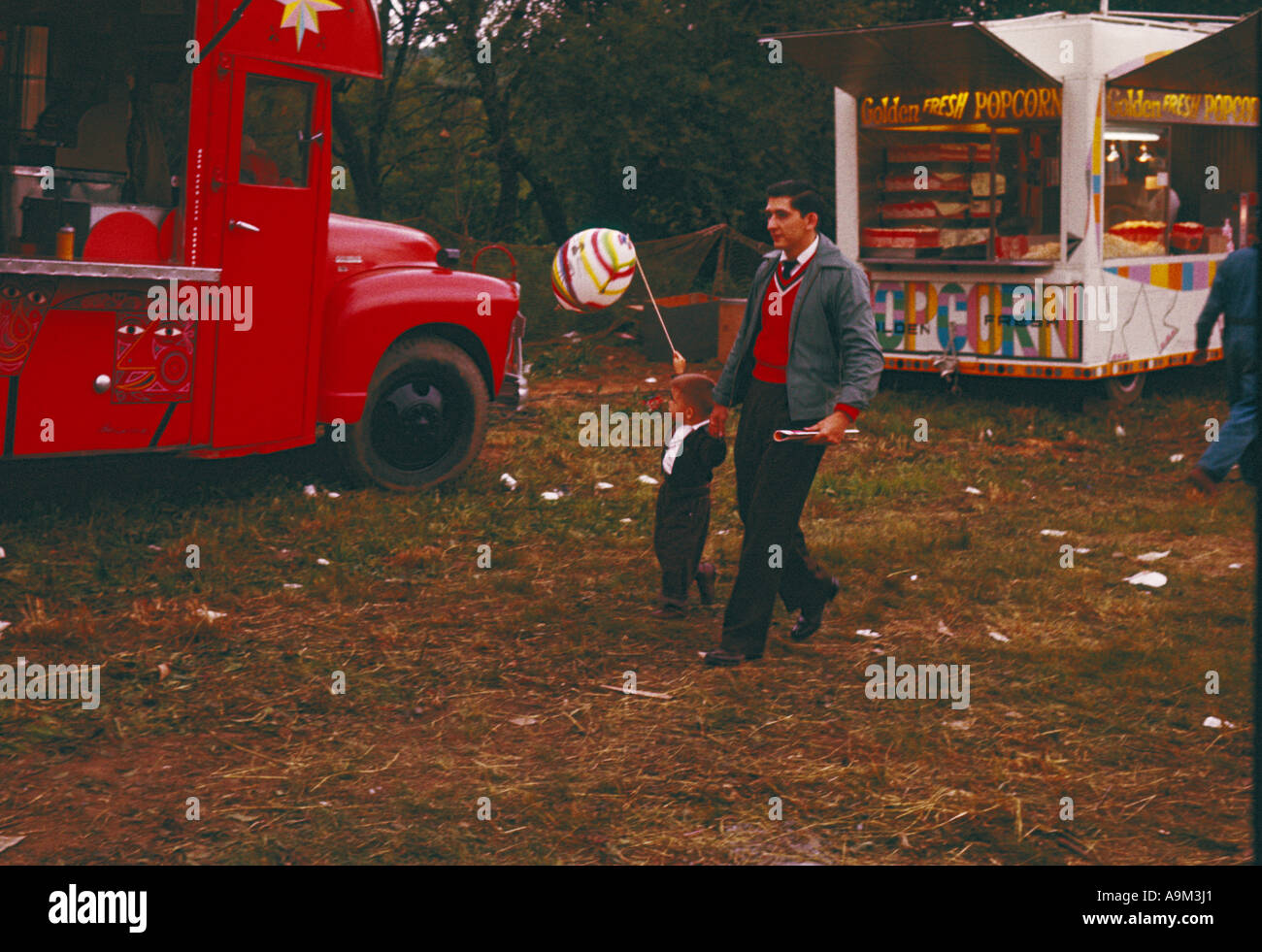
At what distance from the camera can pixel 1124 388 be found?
13.8 meters

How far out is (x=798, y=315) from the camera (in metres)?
6.39

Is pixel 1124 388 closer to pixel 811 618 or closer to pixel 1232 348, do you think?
pixel 1232 348

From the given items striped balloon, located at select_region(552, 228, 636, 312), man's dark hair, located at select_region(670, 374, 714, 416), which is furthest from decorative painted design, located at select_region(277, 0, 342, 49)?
man's dark hair, located at select_region(670, 374, 714, 416)

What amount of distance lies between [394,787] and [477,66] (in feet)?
56.4

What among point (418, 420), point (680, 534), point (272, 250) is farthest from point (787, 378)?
point (418, 420)

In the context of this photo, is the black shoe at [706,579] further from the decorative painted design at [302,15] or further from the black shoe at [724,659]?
the decorative painted design at [302,15]

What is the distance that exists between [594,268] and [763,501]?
3.08m

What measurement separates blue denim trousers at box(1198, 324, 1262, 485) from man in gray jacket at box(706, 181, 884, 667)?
2.96m

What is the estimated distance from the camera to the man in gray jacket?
20.7ft

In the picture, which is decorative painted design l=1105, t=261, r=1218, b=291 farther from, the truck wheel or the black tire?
the truck wheel

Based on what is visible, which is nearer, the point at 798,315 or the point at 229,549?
the point at 798,315
